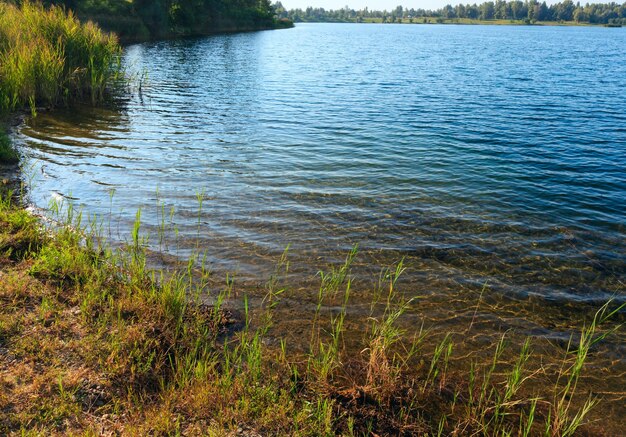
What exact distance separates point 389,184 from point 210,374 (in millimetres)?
9086

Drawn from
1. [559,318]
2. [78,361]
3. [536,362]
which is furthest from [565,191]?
[78,361]

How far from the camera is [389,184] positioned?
12.9m

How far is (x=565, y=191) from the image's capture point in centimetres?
1266

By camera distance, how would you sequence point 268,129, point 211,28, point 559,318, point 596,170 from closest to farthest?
point 559,318, point 596,170, point 268,129, point 211,28

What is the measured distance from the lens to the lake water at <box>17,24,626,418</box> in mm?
8242

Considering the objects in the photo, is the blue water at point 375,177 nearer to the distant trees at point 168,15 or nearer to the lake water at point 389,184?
the lake water at point 389,184

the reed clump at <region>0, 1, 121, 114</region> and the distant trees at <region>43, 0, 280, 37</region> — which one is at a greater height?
the distant trees at <region>43, 0, 280, 37</region>

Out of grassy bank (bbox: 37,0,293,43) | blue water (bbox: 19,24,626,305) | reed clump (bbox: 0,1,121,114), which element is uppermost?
grassy bank (bbox: 37,0,293,43)

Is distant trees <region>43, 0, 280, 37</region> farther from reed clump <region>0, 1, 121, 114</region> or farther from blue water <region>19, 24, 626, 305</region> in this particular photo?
blue water <region>19, 24, 626, 305</region>

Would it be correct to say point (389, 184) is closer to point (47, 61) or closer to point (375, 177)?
point (375, 177)

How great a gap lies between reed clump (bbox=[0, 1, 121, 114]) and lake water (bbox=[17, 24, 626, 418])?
4.33ft

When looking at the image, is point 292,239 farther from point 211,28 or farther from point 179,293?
point 211,28

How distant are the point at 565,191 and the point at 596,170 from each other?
9.74ft

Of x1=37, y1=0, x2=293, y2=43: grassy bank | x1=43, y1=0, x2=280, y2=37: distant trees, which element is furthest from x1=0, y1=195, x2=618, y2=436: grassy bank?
x1=37, y1=0, x2=293, y2=43: grassy bank
